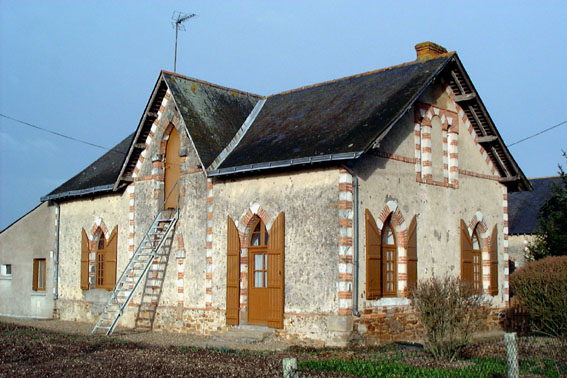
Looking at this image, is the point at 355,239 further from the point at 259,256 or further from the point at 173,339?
the point at 173,339

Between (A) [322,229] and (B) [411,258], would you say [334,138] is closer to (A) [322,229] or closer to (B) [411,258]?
(A) [322,229]

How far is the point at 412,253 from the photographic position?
1642cm

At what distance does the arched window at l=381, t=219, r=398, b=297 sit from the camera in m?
16.0

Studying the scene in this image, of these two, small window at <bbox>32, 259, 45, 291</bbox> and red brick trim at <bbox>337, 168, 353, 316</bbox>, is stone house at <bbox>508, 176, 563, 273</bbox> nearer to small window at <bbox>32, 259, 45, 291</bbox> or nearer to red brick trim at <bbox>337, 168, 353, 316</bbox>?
red brick trim at <bbox>337, 168, 353, 316</bbox>

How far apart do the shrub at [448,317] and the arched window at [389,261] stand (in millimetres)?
3813

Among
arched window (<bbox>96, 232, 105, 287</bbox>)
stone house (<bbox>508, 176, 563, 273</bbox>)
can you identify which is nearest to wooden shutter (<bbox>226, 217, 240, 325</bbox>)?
arched window (<bbox>96, 232, 105, 287</bbox>)

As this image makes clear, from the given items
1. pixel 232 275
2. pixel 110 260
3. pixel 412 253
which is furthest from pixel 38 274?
pixel 412 253

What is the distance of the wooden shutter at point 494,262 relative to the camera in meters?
19.2

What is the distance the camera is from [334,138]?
1563 centimetres

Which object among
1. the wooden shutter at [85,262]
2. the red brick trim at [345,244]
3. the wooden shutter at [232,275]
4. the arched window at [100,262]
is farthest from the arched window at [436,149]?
the wooden shutter at [85,262]

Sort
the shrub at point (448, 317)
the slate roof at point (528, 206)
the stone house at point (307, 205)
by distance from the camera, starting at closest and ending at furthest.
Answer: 1. the shrub at point (448, 317)
2. the stone house at point (307, 205)
3. the slate roof at point (528, 206)

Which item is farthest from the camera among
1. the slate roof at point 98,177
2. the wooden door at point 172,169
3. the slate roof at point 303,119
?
the slate roof at point 98,177

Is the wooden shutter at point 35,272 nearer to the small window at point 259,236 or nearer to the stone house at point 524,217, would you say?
the small window at point 259,236

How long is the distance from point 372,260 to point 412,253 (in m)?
1.59
